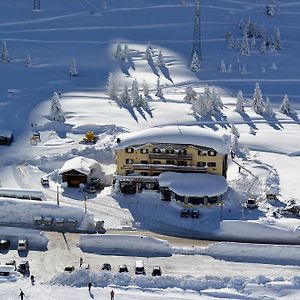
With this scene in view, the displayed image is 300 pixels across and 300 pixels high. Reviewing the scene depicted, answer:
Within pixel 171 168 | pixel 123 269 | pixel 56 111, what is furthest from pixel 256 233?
pixel 56 111

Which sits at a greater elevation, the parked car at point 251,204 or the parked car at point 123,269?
the parked car at point 251,204

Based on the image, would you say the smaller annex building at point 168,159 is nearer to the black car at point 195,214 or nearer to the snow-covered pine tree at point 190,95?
the black car at point 195,214

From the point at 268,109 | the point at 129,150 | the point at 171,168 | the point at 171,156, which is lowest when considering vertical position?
the point at 268,109

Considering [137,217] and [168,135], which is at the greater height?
[168,135]

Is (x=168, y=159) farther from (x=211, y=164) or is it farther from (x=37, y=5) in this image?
(x=37, y=5)

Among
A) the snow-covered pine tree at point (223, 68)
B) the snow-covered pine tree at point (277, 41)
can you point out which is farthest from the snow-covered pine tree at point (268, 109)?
the snow-covered pine tree at point (277, 41)

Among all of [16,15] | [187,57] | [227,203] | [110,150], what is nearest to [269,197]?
[227,203]

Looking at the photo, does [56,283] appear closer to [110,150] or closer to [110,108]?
[110,150]
